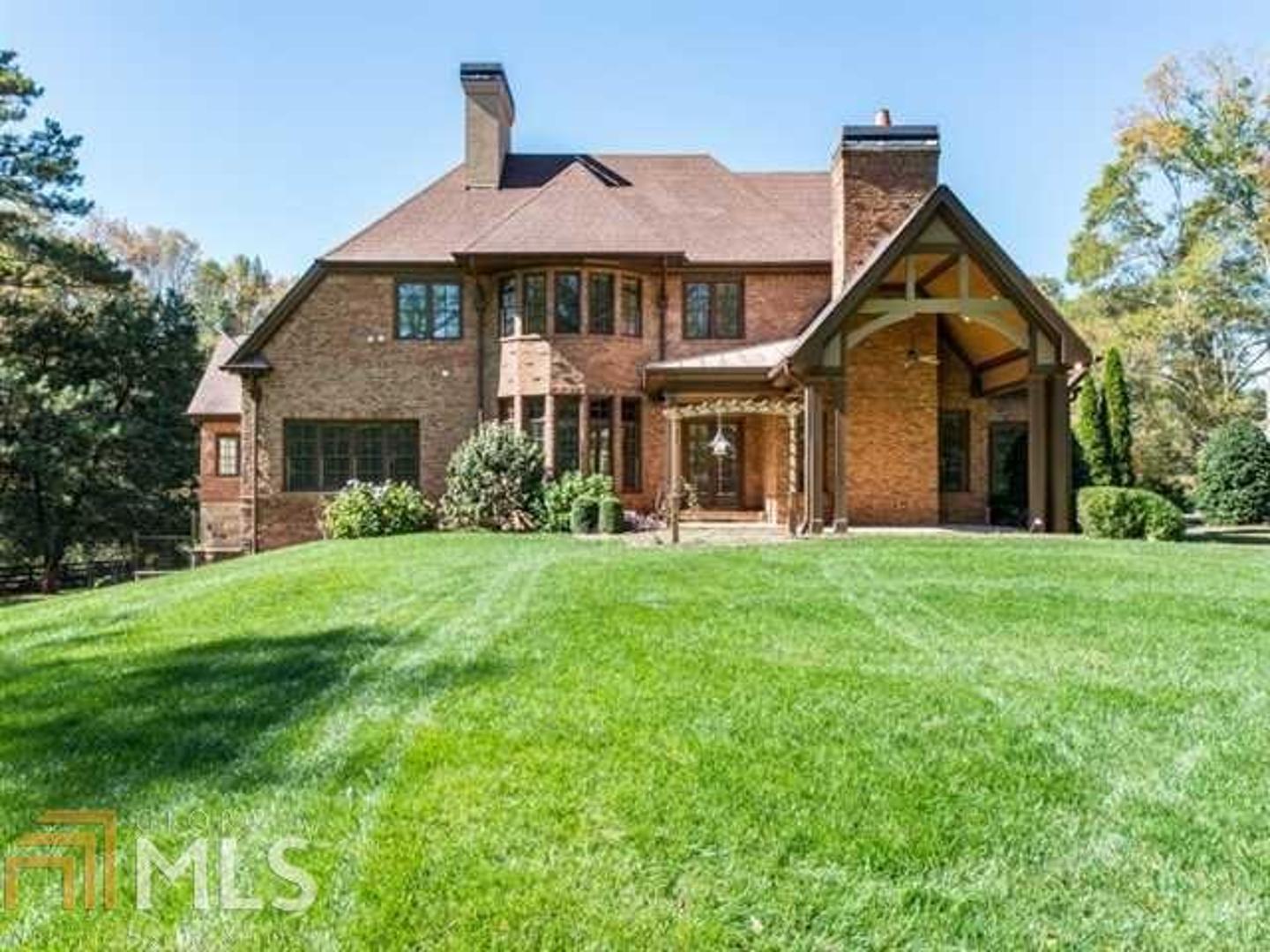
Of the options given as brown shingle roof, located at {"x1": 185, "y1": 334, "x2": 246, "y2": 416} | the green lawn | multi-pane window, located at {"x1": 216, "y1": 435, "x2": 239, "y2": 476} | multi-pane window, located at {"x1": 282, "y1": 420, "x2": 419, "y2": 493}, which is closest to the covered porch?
multi-pane window, located at {"x1": 282, "y1": 420, "x2": 419, "y2": 493}

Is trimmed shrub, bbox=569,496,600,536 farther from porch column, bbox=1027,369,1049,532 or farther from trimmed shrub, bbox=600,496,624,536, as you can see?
porch column, bbox=1027,369,1049,532

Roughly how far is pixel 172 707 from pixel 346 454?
14590mm

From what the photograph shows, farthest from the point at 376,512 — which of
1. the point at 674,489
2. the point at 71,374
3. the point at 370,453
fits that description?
the point at 71,374

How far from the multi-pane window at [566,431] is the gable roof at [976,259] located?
5.58 metres

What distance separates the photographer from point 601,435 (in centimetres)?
1888

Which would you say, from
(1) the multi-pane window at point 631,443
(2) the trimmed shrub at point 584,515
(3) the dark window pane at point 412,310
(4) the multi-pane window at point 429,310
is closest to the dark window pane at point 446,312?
(4) the multi-pane window at point 429,310

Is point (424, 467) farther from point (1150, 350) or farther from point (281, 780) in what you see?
point (1150, 350)

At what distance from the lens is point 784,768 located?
170 inches

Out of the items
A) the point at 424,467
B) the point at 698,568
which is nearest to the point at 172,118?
the point at 424,467

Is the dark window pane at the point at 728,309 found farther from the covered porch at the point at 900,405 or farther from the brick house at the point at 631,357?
the covered porch at the point at 900,405

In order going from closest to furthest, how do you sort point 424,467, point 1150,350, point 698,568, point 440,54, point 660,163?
1. point 698,568
2. point 440,54
3. point 424,467
4. point 660,163
5. point 1150,350

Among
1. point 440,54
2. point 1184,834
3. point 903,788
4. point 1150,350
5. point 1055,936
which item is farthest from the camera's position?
point 1150,350

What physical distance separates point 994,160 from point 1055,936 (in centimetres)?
2399

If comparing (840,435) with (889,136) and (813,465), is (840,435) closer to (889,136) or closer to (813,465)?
(813,465)
